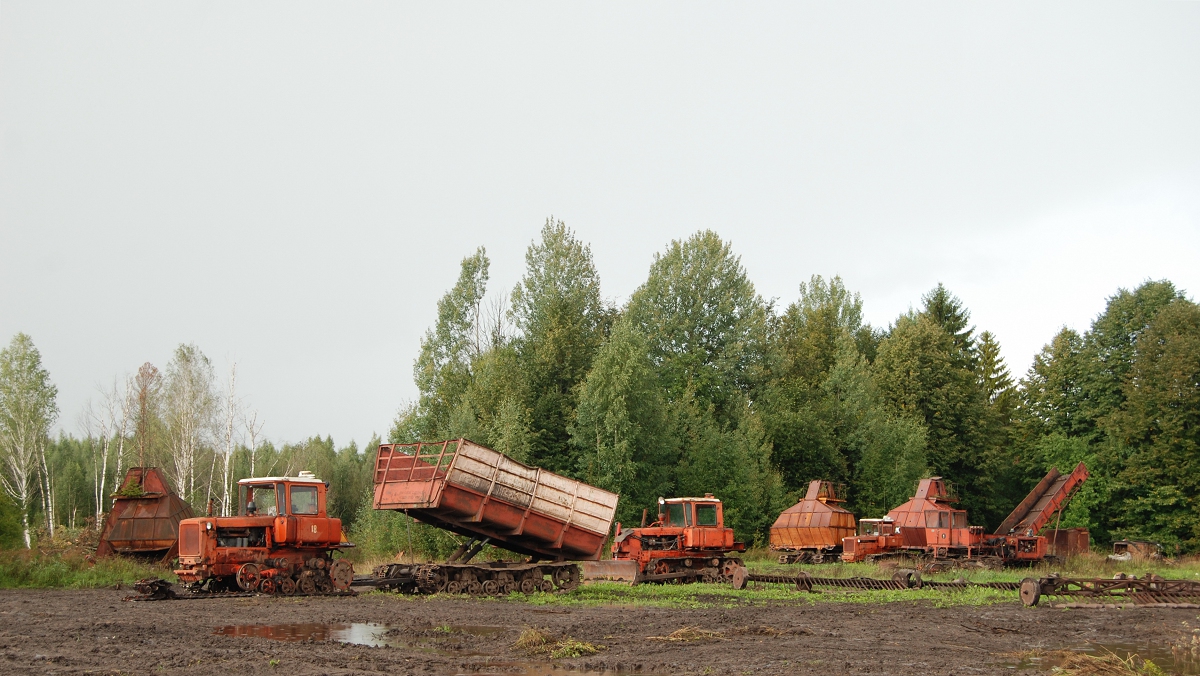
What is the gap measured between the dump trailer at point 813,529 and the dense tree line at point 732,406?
9.08 ft

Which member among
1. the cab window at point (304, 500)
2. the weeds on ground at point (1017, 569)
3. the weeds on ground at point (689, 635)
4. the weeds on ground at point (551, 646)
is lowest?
the weeds on ground at point (1017, 569)

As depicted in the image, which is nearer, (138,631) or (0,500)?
(138,631)

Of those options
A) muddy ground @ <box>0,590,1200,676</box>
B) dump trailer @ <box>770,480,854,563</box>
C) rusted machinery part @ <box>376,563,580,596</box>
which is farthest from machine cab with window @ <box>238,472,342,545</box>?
dump trailer @ <box>770,480,854,563</box>

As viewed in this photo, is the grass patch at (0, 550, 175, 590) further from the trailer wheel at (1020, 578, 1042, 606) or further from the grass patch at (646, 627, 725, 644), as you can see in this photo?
the trailer wheel at (1020, 578, 1042, 606)

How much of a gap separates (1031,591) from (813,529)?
755 inches

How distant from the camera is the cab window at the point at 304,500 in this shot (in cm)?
2220

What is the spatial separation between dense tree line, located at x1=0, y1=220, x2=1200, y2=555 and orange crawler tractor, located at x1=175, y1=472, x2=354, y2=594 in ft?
50.9

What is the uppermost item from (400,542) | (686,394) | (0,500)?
(686,394)

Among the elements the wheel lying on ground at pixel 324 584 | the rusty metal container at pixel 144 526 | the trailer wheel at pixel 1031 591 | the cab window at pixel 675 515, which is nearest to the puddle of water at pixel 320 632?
the wheel lying on ground at pixel 324 584

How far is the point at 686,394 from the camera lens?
44.4 metres

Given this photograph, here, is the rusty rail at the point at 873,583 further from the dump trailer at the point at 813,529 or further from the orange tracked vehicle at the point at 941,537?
the dump trailer at the point at 813,529

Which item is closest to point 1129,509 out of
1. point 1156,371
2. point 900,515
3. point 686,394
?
point 1156,371

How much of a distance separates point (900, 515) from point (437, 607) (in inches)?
944

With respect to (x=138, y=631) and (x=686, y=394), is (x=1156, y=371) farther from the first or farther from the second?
(x=138, y=631)
